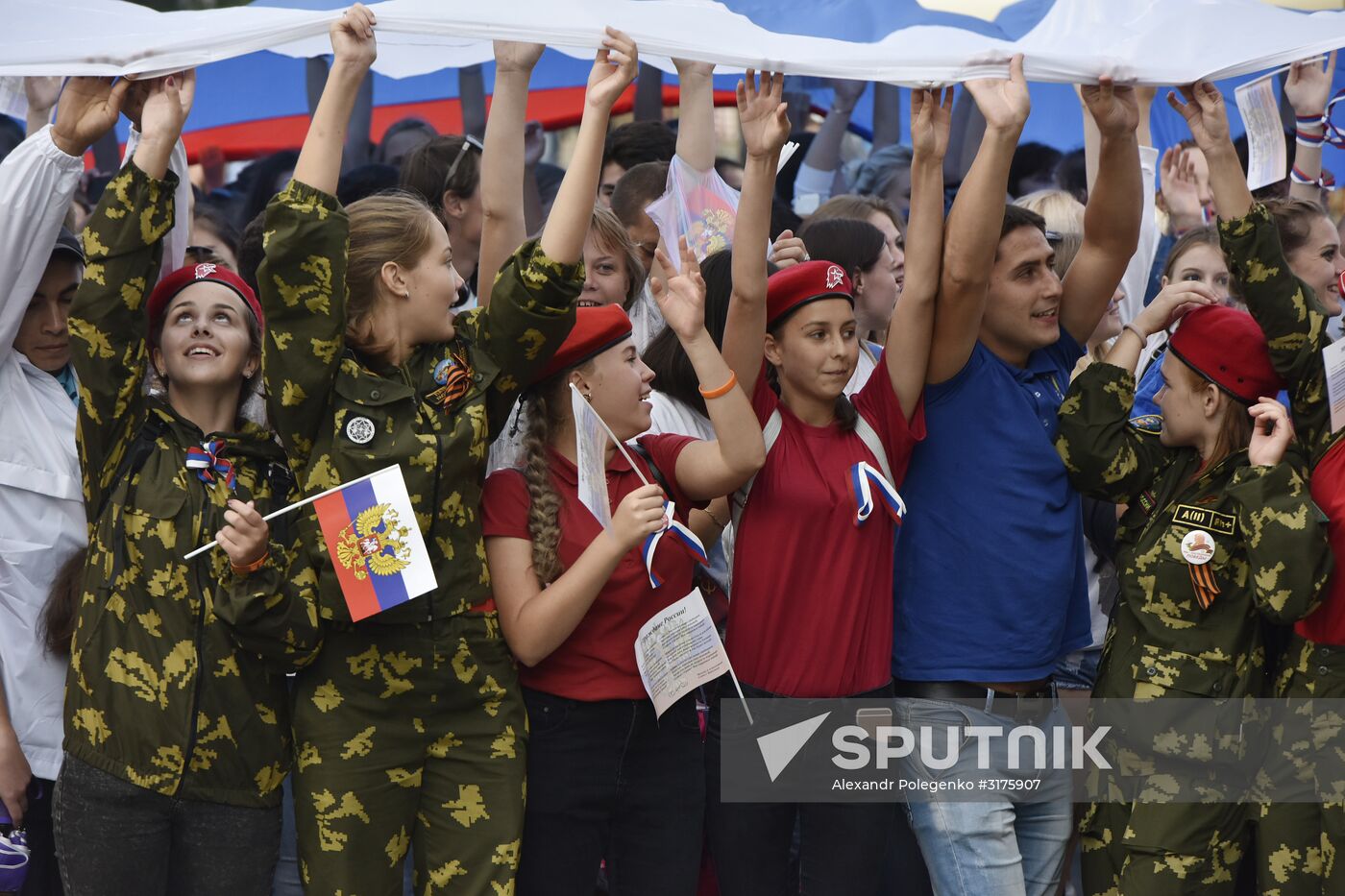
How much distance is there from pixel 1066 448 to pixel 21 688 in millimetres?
2706

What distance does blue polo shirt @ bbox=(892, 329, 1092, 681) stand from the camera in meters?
3.69

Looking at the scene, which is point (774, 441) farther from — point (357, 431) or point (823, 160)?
point (823, 160)

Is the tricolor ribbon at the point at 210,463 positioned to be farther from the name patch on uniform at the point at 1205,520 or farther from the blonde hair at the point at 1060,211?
the blonde hair at the point at 1060,211

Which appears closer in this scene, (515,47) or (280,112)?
(515,47)

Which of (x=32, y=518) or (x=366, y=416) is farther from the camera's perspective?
(x=32, y=518)

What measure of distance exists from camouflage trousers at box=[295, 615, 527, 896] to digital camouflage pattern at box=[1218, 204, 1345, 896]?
186cm

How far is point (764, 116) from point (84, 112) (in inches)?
63.6

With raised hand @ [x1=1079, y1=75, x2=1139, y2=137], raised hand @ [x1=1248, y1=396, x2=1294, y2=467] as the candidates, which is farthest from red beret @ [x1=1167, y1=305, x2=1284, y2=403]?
raised hand @ [x1=1079, y1=75, x2=1139, y2=137]

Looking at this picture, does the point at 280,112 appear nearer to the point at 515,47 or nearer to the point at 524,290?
the point at 515,47

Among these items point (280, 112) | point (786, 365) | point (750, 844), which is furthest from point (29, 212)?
point (280, 112)

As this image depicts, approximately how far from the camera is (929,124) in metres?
3.66

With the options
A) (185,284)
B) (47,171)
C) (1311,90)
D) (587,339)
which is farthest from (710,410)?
(1311,90)

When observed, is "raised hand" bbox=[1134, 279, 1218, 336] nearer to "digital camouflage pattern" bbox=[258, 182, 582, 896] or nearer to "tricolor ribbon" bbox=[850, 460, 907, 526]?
"tricolor ribbon" bbox=[850, 460, 907, 526]

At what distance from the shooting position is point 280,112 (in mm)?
7934
